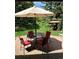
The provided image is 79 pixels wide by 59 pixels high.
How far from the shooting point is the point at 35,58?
8820 millimetres
